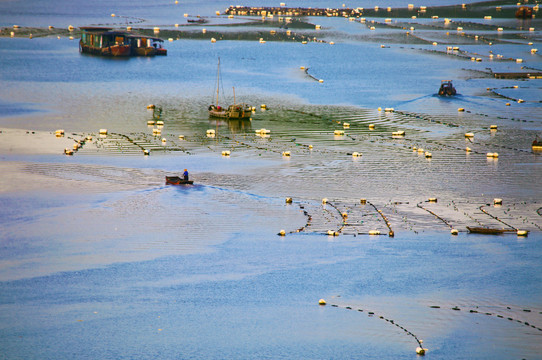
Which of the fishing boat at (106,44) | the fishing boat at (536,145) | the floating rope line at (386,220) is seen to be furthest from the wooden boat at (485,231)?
the fishing boat at (106,44)

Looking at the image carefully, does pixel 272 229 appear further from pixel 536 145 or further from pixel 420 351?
pixel 536 145

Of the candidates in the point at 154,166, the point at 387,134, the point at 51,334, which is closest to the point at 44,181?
the point at 154,166

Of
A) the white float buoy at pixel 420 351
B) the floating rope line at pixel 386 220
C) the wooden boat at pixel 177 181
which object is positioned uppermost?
the wooden boat at pixel 177 181

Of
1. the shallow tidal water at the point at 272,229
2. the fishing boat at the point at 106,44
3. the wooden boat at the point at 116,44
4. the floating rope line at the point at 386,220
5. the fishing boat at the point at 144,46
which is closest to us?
the shallow tidal water at the point at 272,229

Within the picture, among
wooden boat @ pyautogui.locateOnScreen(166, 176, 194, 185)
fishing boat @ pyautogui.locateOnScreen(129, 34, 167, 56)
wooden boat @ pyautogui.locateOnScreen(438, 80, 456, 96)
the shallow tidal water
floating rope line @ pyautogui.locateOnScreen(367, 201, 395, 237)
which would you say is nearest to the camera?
the shallow tidal water

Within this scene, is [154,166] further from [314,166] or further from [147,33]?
[147,33]

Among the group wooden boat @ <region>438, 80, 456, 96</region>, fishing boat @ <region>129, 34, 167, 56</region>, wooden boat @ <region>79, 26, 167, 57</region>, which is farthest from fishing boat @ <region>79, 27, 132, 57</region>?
wooden boat @ <region>438, 80, 456, 96</region>

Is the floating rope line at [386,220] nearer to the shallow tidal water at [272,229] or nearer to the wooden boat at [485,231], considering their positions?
the shallow tidal water at [272,229]

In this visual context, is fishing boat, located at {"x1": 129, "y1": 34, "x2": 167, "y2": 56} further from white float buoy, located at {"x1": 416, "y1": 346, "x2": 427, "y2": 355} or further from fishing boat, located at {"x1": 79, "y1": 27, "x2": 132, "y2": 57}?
white float buoy, located at {"x1": 416, "y1": 346, "x2": 427, "y2": 355}
